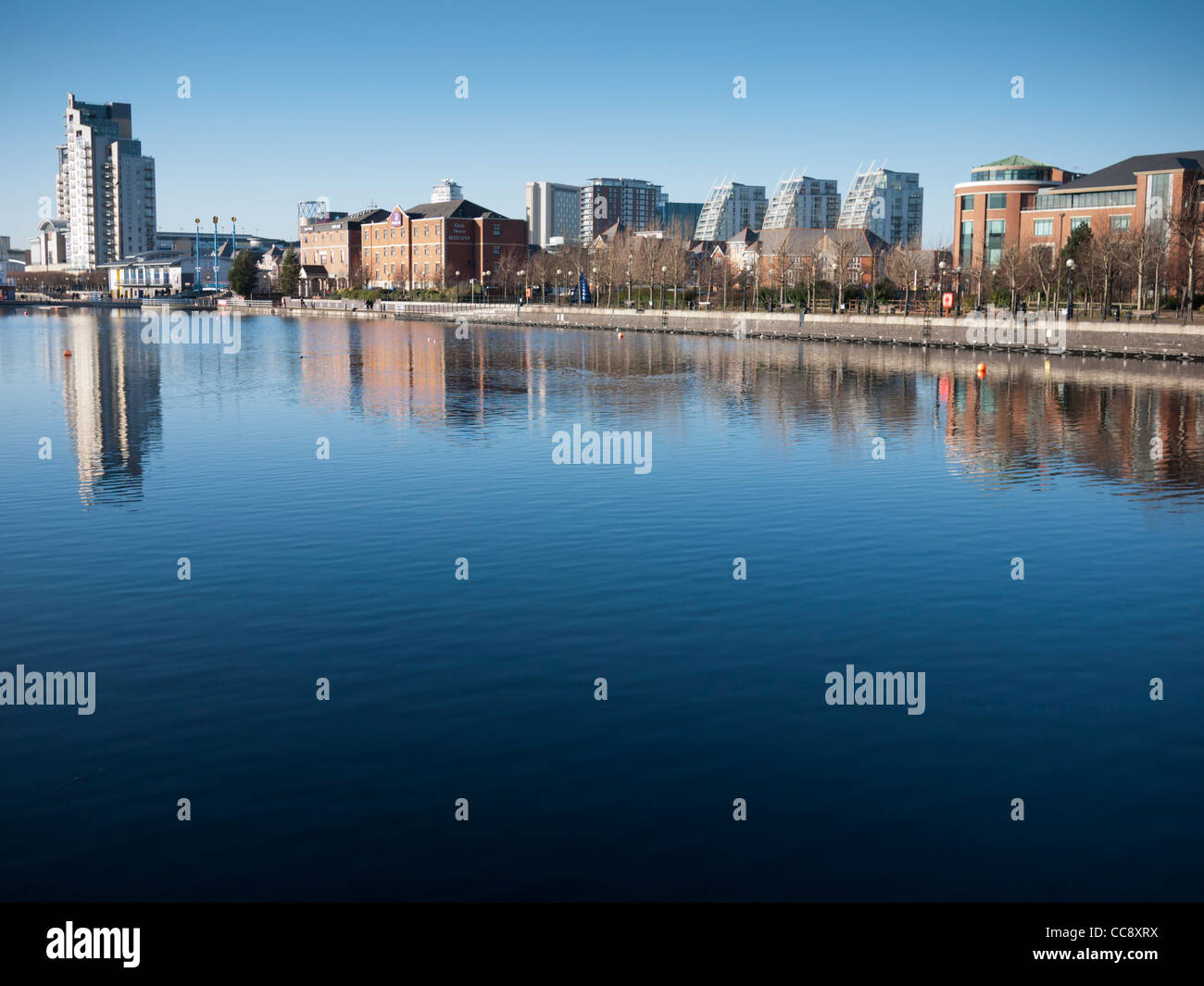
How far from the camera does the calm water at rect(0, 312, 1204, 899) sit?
8.28 m

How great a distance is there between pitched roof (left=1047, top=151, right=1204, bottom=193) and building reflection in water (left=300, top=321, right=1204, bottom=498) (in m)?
39.7

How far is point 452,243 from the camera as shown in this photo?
134 meters

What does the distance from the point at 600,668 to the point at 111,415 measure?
26.0 m

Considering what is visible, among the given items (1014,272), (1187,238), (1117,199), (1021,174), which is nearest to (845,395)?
(1187,238)

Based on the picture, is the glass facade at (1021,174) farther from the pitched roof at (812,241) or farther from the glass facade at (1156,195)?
the glass facade at (1156,195)

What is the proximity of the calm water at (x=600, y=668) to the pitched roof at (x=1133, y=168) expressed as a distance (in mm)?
73823

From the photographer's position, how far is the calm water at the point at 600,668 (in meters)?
8.28

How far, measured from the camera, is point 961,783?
9.48 m

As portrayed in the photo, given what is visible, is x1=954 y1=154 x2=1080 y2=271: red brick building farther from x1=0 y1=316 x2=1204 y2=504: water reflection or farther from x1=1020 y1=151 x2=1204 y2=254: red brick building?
x1=0 y1=316 x2=1204 y2=504: water reflection

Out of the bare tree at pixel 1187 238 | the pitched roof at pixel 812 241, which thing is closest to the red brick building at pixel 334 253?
the pitched roof at pixel 812 241

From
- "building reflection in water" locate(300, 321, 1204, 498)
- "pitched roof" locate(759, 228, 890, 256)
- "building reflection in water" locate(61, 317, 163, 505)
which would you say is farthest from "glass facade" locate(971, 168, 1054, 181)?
"building reflection in water" locate(61, 317, 163, 505)

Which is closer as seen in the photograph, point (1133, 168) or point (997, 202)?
point (1133, 168)

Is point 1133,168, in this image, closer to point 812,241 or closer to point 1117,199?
point 1117,199
